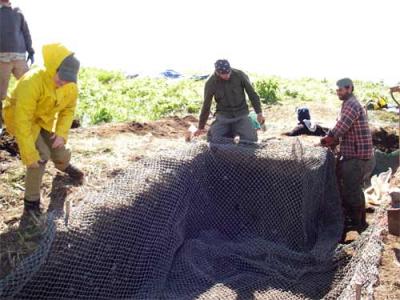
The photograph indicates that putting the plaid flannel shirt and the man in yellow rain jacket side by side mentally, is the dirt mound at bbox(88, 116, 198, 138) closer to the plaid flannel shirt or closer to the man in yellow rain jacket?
the man in yellow rain jacket

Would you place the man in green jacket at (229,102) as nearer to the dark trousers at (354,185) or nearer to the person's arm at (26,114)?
the dark trousers at (354,185)

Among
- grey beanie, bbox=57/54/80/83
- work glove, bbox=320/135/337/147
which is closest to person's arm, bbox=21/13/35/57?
grey beanie, bbox=57/54/80/83

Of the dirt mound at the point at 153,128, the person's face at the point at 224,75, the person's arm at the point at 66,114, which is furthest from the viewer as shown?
the dirt mound at the point at 153,128

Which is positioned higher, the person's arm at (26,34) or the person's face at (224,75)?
the person's arm at (26,34)

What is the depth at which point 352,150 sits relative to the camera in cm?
598

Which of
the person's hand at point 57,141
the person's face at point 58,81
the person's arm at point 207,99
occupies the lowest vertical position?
the person's hand at point 57,141

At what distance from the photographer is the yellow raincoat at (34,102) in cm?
451

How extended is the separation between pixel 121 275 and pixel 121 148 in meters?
2.93

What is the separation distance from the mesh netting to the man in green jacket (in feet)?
2.57

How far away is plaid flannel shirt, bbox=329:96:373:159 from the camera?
19.0ft

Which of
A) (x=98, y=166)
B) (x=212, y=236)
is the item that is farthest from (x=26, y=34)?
(x=212, y=236)

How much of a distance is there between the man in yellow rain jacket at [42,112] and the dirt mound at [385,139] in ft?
21.1

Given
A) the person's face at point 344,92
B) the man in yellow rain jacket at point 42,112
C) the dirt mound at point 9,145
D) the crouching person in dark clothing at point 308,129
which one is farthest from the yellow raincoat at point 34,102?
the crouching person in dark clothing at point 308,129

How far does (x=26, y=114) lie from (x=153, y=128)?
4.66 m
